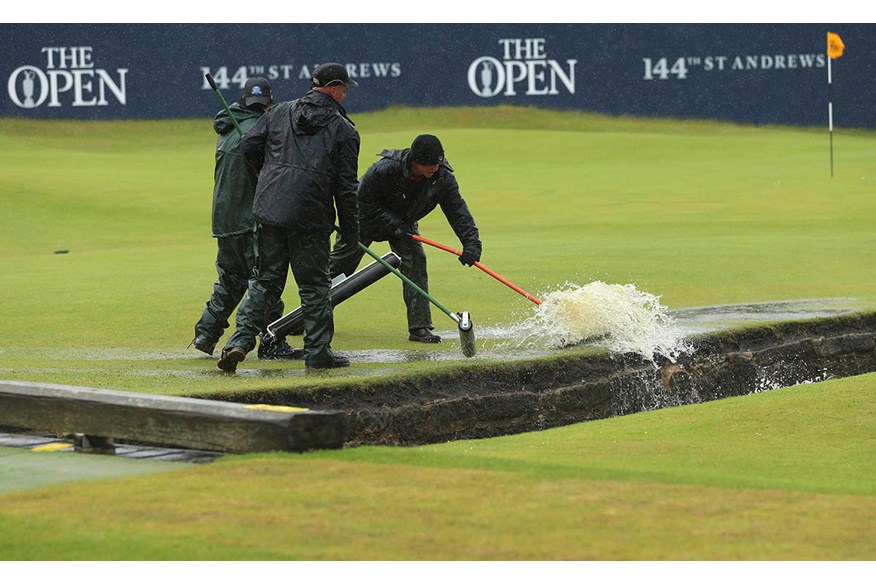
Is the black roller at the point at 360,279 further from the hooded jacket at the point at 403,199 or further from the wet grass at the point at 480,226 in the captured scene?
the wet grass at the point at 480,226

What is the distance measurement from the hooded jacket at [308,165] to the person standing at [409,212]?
4.42ft

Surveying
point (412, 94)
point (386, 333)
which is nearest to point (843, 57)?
point (412, 94)

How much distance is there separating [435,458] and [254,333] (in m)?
3.30

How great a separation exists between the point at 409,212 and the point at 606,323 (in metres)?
1.74

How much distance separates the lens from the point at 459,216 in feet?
37.6

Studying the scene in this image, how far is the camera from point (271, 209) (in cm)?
972

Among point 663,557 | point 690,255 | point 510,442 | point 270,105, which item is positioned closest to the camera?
point 663,557

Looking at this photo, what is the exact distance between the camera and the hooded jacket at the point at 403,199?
11.4 m

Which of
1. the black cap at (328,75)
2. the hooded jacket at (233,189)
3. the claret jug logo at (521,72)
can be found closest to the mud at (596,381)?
the hooded jacket at (233,189)

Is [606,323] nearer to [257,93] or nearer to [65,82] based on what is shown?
[257,93]

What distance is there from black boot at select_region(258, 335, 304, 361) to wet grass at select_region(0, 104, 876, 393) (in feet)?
0.77

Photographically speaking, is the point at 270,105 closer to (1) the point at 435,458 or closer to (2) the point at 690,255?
(1) the point at 435,458

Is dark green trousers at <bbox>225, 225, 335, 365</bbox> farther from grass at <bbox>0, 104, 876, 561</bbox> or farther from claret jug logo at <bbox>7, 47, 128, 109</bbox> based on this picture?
claret jug logo at <bbox>7, 47, 128, 109</bbox>

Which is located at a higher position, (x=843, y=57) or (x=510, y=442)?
(x=843, y=57)
